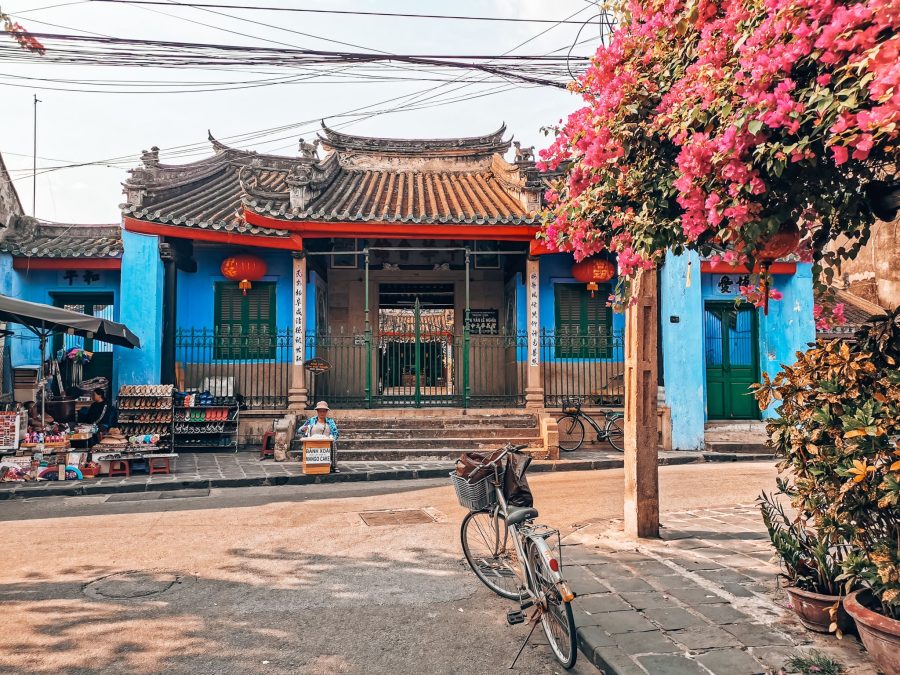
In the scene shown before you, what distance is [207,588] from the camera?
5156 mm

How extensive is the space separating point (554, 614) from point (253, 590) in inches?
97.3

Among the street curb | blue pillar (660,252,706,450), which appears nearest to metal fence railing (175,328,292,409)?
the street curb

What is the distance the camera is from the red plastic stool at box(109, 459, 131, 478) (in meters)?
10.7

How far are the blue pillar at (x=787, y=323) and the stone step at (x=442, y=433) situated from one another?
5.99m

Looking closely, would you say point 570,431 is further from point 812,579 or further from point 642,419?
point 812,579

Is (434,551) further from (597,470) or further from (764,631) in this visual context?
(597,470)

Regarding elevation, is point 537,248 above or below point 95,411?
above

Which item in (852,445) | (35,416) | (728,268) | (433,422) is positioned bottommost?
(433,422)

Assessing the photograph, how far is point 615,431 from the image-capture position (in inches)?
535

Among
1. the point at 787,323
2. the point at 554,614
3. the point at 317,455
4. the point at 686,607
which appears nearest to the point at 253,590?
the point at 554,614

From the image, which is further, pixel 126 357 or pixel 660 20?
pixel 126 357

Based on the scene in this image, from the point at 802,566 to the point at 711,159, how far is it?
8.83 ft

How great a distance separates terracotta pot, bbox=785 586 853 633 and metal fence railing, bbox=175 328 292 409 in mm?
11592

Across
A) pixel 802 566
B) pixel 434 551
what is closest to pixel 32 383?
pixel 434 551
